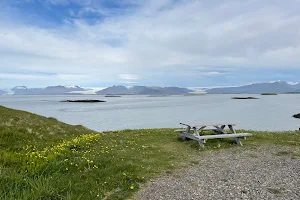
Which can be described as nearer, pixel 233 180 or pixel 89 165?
pixel 233 180

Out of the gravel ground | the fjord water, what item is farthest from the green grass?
the fjord water

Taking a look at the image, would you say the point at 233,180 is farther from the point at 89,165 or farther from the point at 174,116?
the point at 174,116

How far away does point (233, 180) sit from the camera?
28.1 ft

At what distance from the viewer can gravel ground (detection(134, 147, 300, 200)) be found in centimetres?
737

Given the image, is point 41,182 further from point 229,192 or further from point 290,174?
point 290,174

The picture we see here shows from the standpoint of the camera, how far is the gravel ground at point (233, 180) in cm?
737

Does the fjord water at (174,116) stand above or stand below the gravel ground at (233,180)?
below

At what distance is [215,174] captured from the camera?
9.32m

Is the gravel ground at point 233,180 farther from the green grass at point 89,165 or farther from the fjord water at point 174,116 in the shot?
the fjord water at point 174,116

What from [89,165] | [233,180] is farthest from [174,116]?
[233,180]

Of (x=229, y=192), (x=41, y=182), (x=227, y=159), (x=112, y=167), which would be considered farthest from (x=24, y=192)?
(x=227, y=159)

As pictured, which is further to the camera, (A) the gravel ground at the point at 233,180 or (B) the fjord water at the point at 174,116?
(B) the fjord water at the point at 174,116

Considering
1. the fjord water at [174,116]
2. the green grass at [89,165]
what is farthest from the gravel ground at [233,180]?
the fjord water at [174,116]

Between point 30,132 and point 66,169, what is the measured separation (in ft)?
31.3
